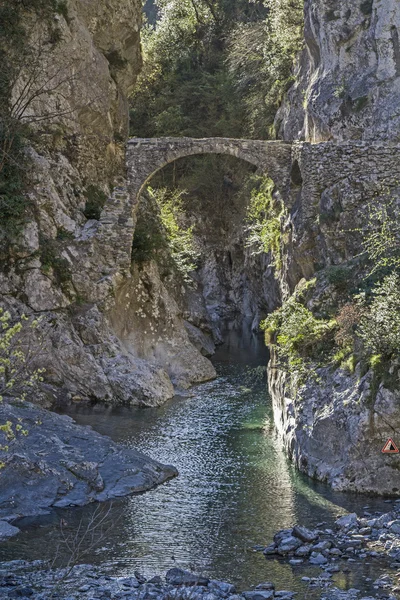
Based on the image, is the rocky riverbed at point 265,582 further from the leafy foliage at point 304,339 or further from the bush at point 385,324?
the leafy foliage at point 304,339

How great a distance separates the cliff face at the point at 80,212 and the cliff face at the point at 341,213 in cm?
539

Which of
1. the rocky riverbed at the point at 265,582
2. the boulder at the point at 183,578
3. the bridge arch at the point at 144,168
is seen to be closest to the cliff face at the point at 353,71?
the bridge arch at the point at 144,168

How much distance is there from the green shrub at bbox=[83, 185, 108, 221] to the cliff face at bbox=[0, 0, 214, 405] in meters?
0.04

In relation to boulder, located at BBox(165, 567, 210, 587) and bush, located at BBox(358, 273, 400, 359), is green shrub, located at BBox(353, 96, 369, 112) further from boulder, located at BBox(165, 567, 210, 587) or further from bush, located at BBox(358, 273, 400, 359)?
boulder, located at BBox(165, 567, 210, 587)

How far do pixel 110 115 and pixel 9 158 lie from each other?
7.14 metres

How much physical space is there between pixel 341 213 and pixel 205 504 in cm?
1173

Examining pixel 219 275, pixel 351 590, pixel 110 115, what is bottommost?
pixel 351 590

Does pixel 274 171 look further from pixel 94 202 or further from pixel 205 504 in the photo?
pixel 205 504

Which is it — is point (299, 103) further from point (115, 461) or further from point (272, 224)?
point (115, 461)

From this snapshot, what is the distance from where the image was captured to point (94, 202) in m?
28.9

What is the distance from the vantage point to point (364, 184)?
24375mm

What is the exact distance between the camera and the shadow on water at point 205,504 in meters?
11.9

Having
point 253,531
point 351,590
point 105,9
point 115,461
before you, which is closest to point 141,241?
point 105,9

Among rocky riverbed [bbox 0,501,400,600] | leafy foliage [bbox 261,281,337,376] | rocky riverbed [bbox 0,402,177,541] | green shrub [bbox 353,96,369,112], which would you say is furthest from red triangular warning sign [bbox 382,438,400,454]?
green shrub [bbox 353,96,369,112]
